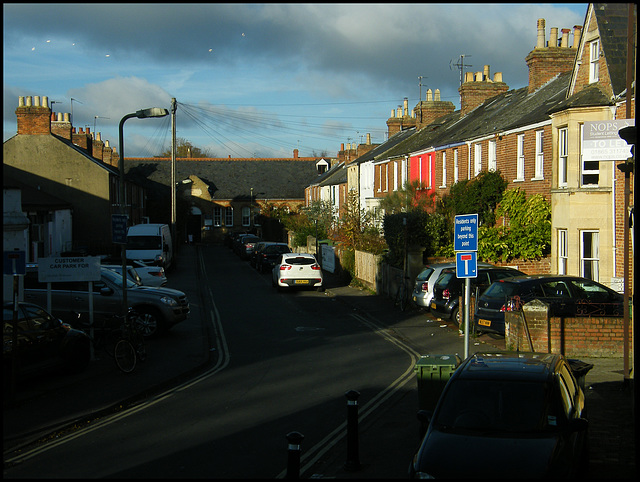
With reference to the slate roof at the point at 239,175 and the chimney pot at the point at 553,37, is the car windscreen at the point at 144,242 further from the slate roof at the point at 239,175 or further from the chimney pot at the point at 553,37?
the slate roof at the point at 239,175

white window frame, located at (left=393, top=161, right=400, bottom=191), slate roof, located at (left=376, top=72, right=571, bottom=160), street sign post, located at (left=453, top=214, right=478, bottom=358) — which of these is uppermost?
slate roof, located at (left=376, top=72, right=571, bottom=160)

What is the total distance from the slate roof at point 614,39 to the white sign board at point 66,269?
15473mm

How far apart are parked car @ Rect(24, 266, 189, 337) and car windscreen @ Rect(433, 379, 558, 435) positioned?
1174 centimetres

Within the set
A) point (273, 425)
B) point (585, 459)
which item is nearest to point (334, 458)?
point (273, 425)

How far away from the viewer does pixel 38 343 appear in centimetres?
1208

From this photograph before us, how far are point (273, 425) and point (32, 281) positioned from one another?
34.5ft

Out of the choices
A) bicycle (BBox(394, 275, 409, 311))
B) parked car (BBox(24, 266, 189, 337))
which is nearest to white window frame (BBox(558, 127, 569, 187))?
bicycle (BBox(394, 275, 409, 311))

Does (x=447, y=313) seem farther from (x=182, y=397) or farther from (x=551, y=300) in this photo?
(x=182, y=397)

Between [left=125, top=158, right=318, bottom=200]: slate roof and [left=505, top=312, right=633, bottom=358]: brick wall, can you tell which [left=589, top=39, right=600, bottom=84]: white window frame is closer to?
[left=505, top=312, right=633, bottom=358]: brick wall

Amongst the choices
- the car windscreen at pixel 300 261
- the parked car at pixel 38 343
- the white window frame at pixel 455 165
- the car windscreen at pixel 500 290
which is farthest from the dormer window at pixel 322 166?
the parked car at pixel 38 343

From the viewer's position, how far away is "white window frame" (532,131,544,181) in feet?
80.5

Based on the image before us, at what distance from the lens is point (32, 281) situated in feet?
57.6

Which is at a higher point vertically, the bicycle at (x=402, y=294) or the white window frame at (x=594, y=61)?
the white window frame at (x=594, y=61)

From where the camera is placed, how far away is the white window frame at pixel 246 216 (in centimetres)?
7931
